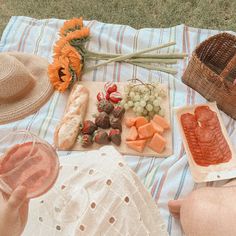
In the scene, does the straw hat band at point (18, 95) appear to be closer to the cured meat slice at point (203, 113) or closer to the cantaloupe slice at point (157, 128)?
the cantaloupe slice at point (157, 128)

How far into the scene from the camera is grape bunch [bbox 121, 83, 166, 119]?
158 centimetres

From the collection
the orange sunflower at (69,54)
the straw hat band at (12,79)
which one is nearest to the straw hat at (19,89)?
the straw hat band at (12,79)

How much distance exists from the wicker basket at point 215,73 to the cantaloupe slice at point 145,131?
347mm

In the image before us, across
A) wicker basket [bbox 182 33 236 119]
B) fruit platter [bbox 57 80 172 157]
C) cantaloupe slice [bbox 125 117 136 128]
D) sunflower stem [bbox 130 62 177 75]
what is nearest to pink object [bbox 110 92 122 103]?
fruit platter [bbox 57 80 172 157]

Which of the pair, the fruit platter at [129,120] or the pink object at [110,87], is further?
the pink object at [110,87]

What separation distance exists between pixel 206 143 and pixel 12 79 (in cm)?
93

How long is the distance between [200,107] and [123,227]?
80 cm

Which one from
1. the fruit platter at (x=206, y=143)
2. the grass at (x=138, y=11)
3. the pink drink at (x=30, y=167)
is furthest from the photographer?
the grass at (x=138, y=11)

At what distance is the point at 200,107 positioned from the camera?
1589mm

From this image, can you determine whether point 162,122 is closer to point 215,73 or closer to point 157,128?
point 157,128

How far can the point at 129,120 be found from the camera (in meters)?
1.57

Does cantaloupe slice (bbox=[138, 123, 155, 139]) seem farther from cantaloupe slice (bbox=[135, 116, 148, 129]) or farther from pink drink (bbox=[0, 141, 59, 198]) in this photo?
pink drink (bbox=[0, 141, 59, 198])

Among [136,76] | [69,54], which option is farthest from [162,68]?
[69,54]

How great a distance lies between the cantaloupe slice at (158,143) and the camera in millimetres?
1482
